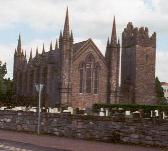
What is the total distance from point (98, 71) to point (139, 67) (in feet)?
22.5

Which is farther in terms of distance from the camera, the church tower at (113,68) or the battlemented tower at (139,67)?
the battlemented tower at (139,67)

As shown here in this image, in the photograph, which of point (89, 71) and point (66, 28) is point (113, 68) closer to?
point (89, 71)

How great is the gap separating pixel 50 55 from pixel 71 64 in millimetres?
8557

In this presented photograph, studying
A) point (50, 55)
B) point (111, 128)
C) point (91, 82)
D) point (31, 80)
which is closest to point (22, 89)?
point (31, 80)

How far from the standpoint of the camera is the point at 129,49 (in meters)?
79.2

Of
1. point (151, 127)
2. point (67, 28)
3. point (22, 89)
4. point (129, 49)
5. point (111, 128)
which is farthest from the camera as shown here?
point (22, 89)

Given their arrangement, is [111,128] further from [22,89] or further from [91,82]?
[22,89]

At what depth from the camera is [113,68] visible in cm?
7538

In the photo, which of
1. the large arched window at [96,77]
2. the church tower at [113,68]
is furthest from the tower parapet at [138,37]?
the large arched window at [96,77]

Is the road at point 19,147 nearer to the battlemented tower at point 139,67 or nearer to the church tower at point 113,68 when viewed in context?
the church tower at point 113,68

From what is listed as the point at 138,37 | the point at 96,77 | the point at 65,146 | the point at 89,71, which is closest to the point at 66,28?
the point at 89,71

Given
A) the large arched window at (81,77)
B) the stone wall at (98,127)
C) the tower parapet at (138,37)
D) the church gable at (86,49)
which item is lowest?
the stone wall at (98,127)

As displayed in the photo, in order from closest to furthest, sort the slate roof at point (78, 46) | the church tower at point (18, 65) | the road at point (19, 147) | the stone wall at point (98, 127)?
the road at point (19, 147)
the stone wall at point (98, 127)
the slate roof at point (78, 46)
the church tower at point (18, 65)

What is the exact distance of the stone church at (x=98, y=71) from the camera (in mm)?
71688
